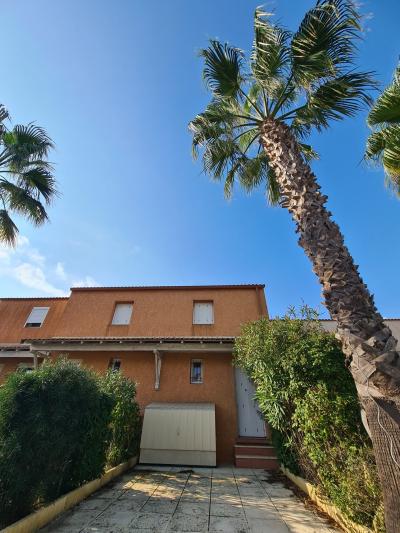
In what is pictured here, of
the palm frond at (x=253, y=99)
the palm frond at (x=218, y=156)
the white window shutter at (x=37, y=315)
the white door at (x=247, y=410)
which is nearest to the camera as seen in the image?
the palm frond at (x=253, y=99)

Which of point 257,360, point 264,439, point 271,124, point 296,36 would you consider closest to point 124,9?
point 296,36

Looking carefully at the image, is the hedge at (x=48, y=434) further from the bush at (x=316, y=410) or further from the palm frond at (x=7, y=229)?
the palm frond at (x=7, y=229)

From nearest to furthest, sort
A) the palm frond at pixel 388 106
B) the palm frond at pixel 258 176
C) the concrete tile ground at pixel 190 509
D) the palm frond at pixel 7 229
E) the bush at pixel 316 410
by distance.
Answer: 1. the bush at pixel 316 410
2. the concrete tile ground at pixel 190 509
3. the palm frond at pixel 388 106
4. the palm frond at pixel 258 176
5. the palm frond at pixel 7 229

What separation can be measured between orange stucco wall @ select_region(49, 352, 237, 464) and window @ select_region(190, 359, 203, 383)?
179 mm

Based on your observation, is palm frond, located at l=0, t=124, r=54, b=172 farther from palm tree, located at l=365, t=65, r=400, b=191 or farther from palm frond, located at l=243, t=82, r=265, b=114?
palm tree, located at l=365, t=65, r=400, b=191

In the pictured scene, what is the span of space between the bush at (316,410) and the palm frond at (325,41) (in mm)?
6209

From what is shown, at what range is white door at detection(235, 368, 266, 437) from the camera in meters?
9.84

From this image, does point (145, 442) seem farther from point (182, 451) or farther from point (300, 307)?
point (300, 307)

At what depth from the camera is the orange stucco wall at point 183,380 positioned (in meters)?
9.91

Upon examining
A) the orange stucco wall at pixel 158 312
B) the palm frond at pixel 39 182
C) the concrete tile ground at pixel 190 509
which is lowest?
the concrete tile ground at pixel 190 509

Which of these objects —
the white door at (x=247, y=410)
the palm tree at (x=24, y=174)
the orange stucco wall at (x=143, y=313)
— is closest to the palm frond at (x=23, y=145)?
the palm tree at (x=24, y=174)

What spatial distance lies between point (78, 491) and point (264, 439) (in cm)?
707

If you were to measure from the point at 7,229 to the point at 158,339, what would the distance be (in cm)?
810

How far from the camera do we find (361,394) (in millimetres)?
3395
